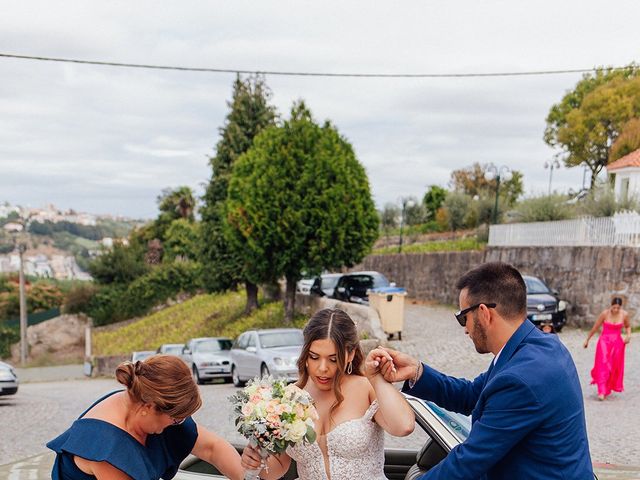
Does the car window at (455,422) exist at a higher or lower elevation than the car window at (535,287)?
higher

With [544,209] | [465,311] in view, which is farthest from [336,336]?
[544,209]

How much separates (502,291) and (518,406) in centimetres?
46

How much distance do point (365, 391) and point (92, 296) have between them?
48807 mm

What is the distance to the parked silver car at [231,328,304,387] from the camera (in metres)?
16.0

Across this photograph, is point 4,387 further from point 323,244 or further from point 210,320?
point 210,320

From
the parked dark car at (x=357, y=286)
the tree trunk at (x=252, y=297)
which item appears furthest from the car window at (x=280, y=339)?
the tree trunk at (x=252, y=297)

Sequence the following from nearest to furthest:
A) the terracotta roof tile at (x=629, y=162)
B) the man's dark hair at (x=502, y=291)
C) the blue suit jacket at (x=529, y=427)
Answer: the blue suit jacket at (x=529, y=427)
the man's dark hair at (x=502, y=291)
the terracotta roof tile at (x=629, y=162)

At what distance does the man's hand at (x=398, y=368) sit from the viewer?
3.26 meters

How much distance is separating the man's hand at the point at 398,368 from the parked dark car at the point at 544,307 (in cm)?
1805

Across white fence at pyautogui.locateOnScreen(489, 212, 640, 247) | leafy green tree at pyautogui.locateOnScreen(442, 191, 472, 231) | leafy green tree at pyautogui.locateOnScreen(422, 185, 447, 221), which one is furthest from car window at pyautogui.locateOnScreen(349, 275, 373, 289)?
leafy green tree at pyautogui.locateOnScreen(422, 185, 447, 221)

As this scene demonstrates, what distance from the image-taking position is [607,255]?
2219 centimetres

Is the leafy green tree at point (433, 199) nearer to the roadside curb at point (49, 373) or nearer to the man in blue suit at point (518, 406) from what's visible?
the roadside curb at point (49, 373)

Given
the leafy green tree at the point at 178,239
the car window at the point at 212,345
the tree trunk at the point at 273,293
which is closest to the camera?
the car window at the point at 212,345

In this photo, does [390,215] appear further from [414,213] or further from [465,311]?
[465,311]
